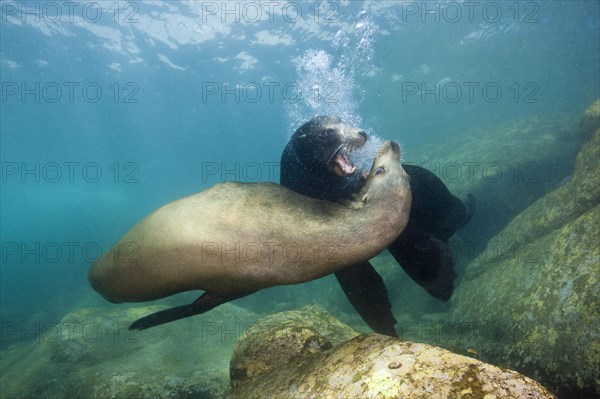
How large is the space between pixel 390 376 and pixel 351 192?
57.9 inches

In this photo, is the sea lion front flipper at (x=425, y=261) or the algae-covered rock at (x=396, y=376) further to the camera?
the sea lion front flipper at (x=425, y=261)

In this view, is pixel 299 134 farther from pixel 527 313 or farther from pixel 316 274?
pixel 527 313

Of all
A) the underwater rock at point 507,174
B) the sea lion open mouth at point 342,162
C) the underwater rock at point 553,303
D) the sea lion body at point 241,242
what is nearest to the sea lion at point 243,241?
the sea lion body at point 241,242

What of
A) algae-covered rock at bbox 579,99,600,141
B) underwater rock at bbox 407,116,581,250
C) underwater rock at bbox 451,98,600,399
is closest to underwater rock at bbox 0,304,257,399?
underwater rock at bbox 451,98,600,399

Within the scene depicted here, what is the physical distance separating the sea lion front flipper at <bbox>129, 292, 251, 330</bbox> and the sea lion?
0.15ft

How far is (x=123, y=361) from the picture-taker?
5.58m

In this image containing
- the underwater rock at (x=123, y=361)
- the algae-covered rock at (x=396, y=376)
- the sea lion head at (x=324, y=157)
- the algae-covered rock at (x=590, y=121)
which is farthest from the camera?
the algae-covered rock at (x=590, y=121)

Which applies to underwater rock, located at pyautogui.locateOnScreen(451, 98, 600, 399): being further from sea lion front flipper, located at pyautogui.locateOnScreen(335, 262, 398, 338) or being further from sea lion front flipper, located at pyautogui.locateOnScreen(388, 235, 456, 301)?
sea lion front flipper, located at pyautogui.locateOnScreen(335, 262, 398, 338)

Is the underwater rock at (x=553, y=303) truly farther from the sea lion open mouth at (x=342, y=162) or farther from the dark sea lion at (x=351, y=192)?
the sea lion open mouth at (x=342, y=162)

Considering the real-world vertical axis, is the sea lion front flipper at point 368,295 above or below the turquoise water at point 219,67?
below

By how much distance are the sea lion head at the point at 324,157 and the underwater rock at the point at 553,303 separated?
2.48 meters

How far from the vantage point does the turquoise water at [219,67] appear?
2025 centimetres

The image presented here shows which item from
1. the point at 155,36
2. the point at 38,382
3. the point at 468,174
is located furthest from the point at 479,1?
the point at 38,382

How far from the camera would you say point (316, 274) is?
2.01 m
